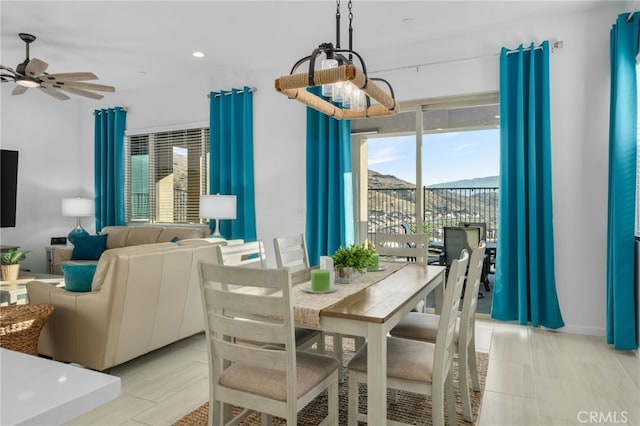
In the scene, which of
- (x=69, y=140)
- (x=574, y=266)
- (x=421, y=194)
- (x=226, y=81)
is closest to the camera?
(x=574, y=266)

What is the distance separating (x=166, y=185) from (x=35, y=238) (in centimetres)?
203

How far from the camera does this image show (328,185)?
4641 millimetres

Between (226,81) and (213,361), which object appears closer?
(213,361)

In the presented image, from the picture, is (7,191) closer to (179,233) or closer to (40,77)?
(40,77)

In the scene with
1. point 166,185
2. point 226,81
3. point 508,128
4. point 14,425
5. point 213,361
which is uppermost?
point 226,81

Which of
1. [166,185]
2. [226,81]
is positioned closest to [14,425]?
[226,81]

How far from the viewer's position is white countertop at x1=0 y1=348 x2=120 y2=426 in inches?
22.6

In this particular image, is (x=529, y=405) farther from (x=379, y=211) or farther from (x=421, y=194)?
(x=379, y=211)

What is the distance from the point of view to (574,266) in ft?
12.0

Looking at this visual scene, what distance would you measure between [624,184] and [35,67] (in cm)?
502

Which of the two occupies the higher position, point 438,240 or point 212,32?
point 212,32

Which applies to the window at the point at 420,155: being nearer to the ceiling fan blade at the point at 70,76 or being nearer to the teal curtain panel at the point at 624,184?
the teal curtain panel at the point at 624,184

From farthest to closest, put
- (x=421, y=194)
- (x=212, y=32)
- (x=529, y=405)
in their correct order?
(x=421, y=194) < (x=212, y=32) < (x=529, y=405)

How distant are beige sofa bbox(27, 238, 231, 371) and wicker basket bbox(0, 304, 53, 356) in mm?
154
